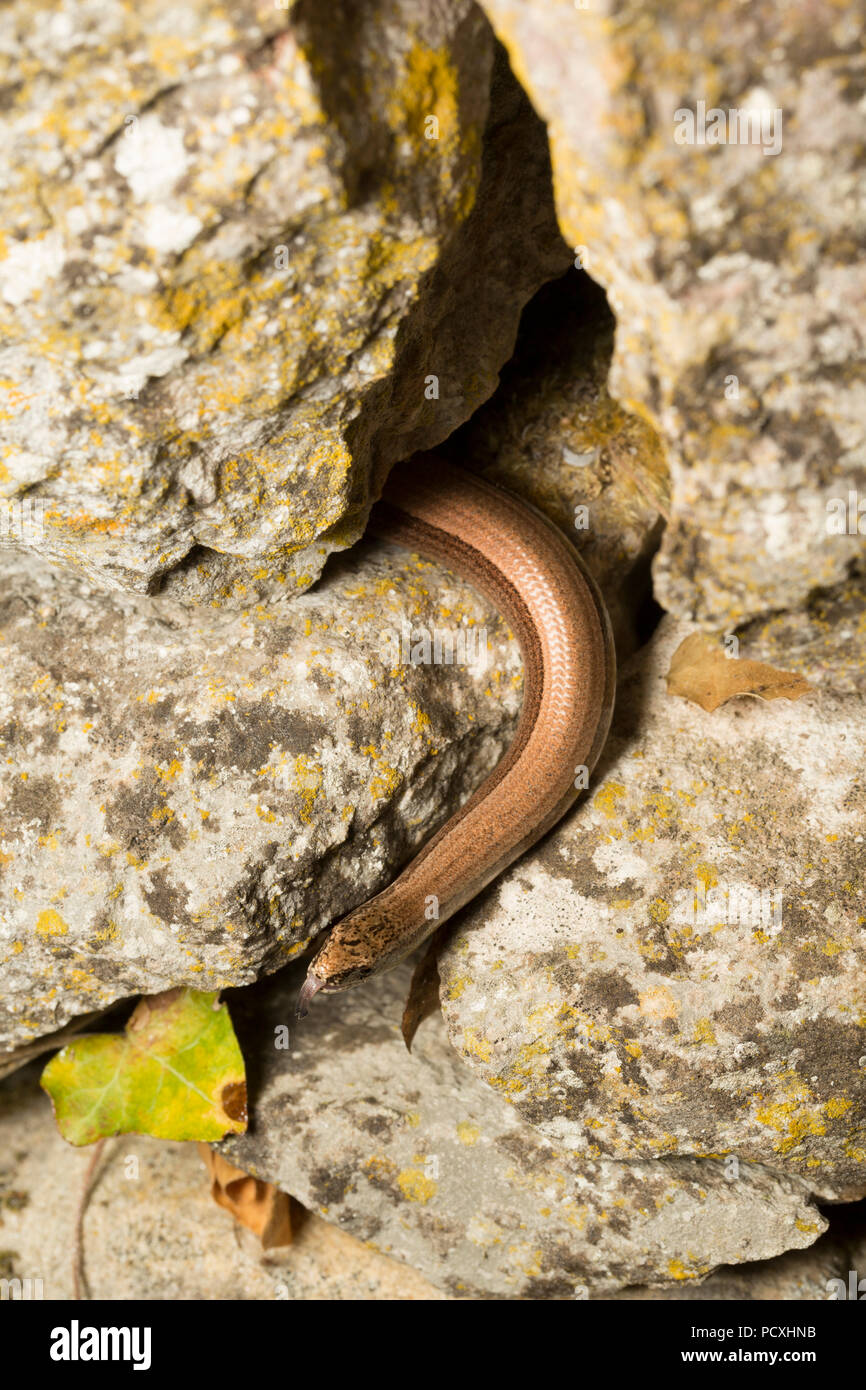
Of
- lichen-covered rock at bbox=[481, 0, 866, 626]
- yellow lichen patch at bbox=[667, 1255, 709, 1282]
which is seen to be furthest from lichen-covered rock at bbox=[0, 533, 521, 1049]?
yellow lichen patch at bbox=[667, 1255, 709, 1282]

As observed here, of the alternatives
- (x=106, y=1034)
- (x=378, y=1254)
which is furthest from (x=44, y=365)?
(x=378, y=1254)

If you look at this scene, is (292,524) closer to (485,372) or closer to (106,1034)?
(485,372)

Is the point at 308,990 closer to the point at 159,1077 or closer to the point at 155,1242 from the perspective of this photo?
the point at 159,1077

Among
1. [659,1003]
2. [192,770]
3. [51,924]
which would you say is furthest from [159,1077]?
[659,1003]

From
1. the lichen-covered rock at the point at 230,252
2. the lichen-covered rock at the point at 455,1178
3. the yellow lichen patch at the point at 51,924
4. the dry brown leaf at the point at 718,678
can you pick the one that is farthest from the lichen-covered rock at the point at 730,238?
the lichen-covered rock at the point at 455,1178

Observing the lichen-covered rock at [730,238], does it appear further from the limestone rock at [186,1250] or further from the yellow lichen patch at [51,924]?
the limestone rock at [186,1250]

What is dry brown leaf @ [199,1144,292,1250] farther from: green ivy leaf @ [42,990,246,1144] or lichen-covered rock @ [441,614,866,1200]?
lichen-covered rock @ [441,614,866,1200]
